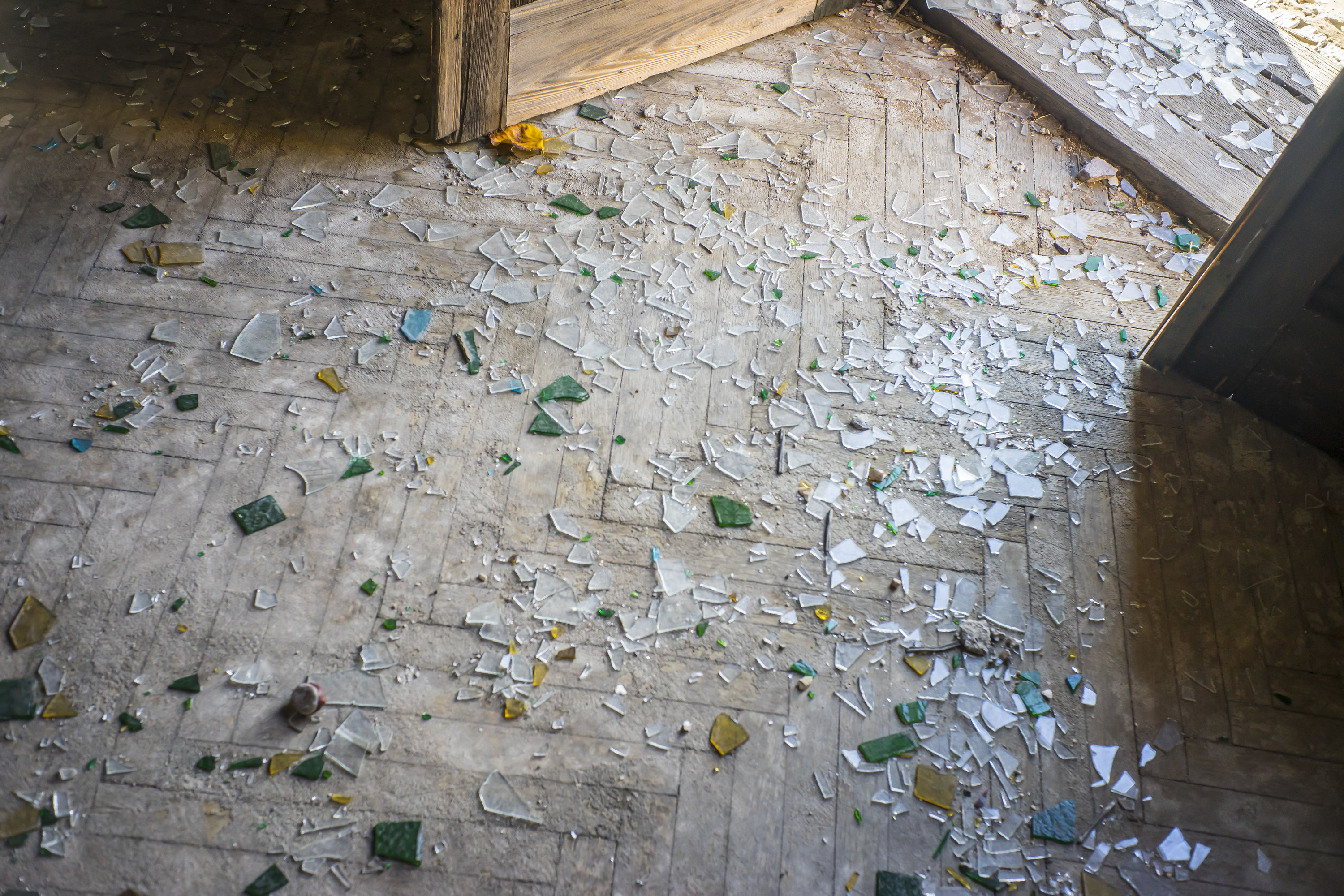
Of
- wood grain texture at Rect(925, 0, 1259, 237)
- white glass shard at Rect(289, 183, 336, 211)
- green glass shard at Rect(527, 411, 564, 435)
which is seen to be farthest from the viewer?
wood grain texture at Rect(925, 0, 1259, 237)

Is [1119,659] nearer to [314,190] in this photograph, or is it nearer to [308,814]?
[308,814]

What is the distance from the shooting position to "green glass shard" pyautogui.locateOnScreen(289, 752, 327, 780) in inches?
63.1

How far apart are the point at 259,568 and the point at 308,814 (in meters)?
0.47

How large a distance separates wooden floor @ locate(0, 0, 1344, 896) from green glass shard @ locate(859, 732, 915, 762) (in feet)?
0.07

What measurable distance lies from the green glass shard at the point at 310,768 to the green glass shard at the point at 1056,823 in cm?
118

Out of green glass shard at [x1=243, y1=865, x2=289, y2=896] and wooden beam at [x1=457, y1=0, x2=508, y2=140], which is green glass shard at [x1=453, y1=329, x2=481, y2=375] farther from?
green glass shard at [x1=243, y1=865, x2=289, y2=896]

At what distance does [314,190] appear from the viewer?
7.72ft

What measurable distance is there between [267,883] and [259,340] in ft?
3.58

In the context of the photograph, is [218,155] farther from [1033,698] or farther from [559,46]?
[1033,698]

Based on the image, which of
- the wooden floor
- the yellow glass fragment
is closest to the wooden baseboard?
the wooden floor

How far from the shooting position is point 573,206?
94.6 inches

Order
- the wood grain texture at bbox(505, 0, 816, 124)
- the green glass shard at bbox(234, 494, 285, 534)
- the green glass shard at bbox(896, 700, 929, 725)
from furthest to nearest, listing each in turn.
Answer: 1. the wood grain texture at bbox(505, 0, 816, 124)
2. the green glass shard at bbox(234, 494, 285, 534)
3. the green glass shard at bbox(896, 700, 929, 725)

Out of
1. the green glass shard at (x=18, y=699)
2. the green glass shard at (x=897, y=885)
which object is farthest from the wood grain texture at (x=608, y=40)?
the green glass shard at (x=897, y=885)

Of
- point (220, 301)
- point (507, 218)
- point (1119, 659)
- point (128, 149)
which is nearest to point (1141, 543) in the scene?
point (1119, 659)
